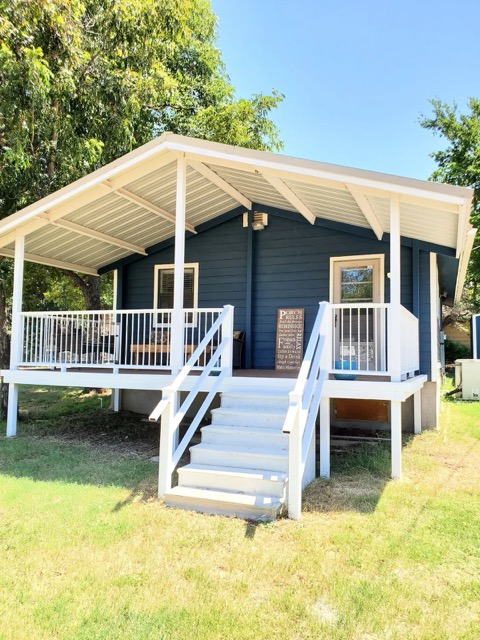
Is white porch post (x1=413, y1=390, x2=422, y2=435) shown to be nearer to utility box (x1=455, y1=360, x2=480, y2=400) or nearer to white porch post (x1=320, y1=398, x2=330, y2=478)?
white porch post (x1=320, y1=398, x2=330, y2=478)

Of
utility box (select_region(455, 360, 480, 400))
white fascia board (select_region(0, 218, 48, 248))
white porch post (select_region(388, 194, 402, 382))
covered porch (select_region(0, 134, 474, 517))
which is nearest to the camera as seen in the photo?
covered porch (select_region(0, 134, 474, 517))

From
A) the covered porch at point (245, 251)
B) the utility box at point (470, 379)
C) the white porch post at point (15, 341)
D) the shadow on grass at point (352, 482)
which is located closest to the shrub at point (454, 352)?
the utility box at point (470, 379)

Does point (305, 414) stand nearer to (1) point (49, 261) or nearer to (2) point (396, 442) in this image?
(2) point (396, 442)

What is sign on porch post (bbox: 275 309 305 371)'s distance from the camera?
828 centimetres

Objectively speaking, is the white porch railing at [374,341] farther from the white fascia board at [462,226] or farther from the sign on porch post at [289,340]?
the white fascia board at [462,226]

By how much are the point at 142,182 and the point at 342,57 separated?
12.2 m

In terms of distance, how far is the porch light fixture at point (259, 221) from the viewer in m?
8.63

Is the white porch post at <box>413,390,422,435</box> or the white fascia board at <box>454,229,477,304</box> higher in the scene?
the white fascia board at <box>454,229,477,304</box>

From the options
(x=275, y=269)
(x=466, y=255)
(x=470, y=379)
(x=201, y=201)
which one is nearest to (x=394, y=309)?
(x=466, y=255)

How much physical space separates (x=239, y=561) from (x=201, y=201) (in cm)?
627

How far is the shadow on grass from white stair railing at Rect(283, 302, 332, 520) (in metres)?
0.21

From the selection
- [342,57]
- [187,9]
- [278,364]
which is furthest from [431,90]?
[278,364]

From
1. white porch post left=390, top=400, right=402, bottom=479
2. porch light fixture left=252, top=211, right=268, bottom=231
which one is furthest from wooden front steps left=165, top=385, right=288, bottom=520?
porch light fixture left=252, top=211, right=268, bottom=231

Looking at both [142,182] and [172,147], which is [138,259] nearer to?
[142,182]
